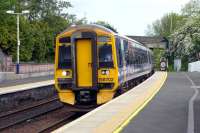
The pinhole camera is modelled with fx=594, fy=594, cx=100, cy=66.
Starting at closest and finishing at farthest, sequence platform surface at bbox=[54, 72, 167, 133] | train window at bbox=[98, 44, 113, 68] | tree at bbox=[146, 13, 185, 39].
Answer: platform surface at bbox=[54, 72, 167, 133], train window at bbox=[98, 44, 113, 68], tree at bbox=[146, 13, 185, 39]

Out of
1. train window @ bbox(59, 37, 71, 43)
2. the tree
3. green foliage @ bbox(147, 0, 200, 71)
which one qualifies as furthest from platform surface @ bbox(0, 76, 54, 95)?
the tree

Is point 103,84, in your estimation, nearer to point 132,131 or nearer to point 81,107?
point 81,107

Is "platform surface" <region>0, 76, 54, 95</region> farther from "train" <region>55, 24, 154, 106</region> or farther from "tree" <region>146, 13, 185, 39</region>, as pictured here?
"tree" <region>146, 13, 185, 39</region>

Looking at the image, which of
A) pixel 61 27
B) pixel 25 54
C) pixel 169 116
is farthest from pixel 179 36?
pixel 169 116

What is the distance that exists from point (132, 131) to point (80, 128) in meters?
1.24

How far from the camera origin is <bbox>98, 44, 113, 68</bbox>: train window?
849 inches

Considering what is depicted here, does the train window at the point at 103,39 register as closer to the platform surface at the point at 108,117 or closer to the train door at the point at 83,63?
the train door at the point at 83,63

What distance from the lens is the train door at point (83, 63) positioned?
842 inches

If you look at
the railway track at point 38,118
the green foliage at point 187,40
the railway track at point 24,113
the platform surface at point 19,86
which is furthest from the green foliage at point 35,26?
the railway track at point 38,118

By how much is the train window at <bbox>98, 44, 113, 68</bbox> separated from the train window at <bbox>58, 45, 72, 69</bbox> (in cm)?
113

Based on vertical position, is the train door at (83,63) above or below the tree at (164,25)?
below

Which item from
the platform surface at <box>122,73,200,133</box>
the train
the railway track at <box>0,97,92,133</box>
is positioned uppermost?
the train

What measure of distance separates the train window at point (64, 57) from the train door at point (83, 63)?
1.39 feet

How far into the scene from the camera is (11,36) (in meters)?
64.8
